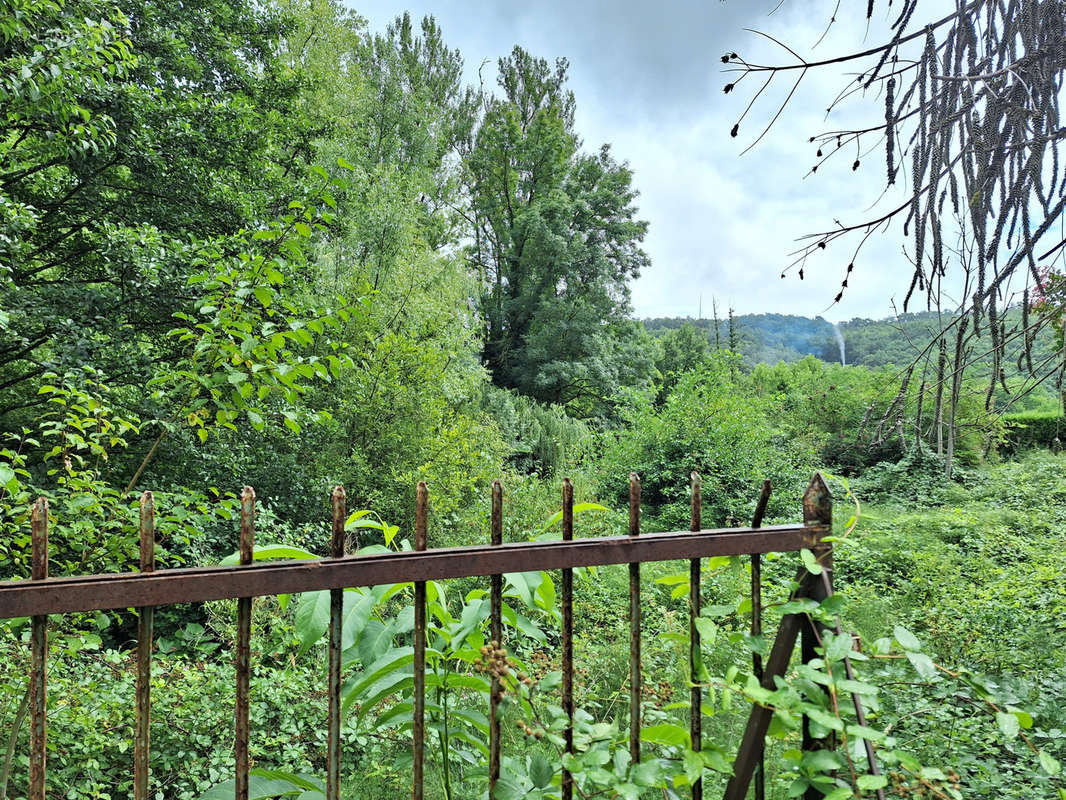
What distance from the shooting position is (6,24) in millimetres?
2883

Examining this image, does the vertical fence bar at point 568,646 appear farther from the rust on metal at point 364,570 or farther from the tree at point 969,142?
the tree at point 969,142

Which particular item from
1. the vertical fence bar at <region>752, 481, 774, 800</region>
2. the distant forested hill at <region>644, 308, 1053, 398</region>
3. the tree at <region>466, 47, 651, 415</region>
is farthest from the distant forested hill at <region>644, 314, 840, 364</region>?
the vertical fence bar at <region>752, 481, 774, 800</region>

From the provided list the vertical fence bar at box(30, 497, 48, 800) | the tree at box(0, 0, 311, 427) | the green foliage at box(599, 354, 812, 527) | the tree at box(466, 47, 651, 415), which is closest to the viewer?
the vertical fence bar at box(30, 497, 48, 800)

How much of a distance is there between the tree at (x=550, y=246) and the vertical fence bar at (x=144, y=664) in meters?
Answer: 15.7

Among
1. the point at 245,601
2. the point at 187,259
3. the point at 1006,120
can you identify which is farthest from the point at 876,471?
the point at 245,601

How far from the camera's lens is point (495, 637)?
3.55 feet

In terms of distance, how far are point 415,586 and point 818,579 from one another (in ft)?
2.76

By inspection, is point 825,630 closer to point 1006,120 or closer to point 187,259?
point 1006,120

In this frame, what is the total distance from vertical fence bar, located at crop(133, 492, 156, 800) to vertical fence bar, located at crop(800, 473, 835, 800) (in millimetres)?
1227

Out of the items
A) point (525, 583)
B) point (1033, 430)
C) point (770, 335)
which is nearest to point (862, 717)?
point (525, 583)

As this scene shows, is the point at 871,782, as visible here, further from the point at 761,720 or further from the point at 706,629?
the point at 706,629

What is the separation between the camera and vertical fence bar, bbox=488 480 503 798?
106 cm

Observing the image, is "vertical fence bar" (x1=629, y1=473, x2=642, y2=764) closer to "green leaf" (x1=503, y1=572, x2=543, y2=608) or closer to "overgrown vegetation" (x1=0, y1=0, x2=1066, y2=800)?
"overgrown vegetation" (x1=0, y1=0, x2=1066, y2=800)

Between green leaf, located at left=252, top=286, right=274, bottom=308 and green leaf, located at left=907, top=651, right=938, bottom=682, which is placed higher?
green leaf, located at left=252, top=286, right=274, bottom=308
